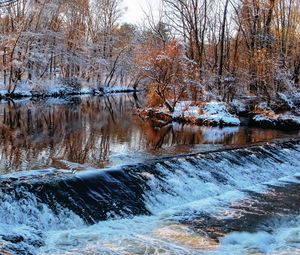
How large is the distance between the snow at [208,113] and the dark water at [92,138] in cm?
131

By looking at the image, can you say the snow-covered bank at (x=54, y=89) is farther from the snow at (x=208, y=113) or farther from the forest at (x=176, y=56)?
the snow at (x=208, y=113)

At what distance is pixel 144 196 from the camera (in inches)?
348

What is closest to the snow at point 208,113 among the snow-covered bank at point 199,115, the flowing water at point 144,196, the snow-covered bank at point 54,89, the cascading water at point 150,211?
the snow-covered bank at point 199,115

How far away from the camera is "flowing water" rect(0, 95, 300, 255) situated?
6816mm

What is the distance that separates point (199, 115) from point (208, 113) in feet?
1.51

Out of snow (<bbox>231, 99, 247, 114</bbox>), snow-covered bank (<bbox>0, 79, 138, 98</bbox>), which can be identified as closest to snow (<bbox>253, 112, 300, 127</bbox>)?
snow (<bbox>231, 99, 247, 114</bbox>)

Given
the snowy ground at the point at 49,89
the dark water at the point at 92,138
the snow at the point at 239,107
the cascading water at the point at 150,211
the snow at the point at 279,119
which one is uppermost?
the snowy ground at the point at 49,89

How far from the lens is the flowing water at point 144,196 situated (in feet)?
22.4

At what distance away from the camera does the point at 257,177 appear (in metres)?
11.3

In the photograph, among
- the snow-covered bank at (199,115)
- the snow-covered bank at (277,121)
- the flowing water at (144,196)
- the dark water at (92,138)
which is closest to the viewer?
the flowing water at (144,196)

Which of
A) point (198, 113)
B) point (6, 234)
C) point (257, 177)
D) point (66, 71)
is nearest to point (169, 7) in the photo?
point (198, 113)

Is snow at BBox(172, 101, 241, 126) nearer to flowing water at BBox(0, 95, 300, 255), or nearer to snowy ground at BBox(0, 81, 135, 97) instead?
flowing water at BBox(0, 95, 300, 255)

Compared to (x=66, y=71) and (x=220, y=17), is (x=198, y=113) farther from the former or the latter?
(x=66, y=71)

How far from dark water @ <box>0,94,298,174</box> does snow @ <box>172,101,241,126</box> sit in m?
1.31
